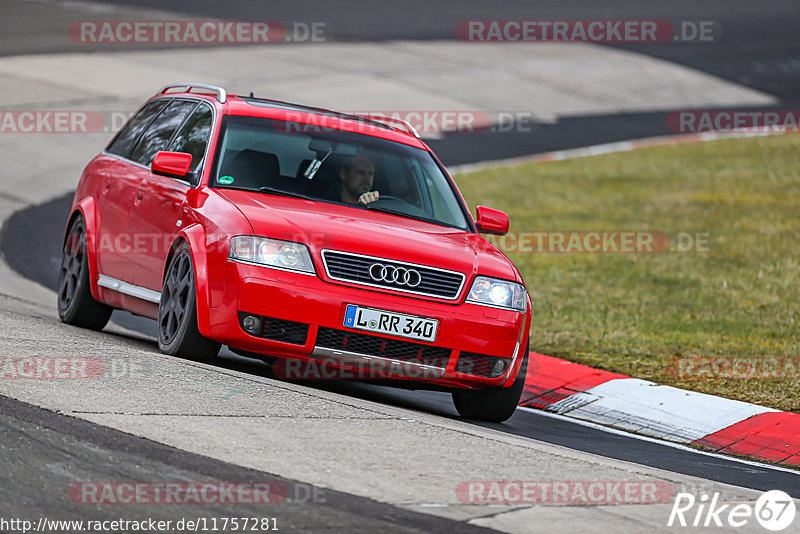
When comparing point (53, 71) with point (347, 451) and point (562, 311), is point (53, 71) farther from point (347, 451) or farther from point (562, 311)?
point (347, 451)

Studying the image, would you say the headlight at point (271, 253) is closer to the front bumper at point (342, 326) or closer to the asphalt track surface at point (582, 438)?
the front bumper at point (342, 326)

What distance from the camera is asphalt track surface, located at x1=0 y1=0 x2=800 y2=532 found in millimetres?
5059

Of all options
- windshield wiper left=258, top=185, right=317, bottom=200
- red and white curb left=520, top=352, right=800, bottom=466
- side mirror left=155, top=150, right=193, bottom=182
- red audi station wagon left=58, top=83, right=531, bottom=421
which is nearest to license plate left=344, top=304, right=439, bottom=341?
red audi station wagon left=58, top=83, right=531, bottom=421

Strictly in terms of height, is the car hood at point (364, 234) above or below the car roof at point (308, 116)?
below

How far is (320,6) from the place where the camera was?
120 ft

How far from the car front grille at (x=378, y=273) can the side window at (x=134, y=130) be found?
108 inches

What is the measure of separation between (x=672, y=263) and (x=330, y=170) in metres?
6.90

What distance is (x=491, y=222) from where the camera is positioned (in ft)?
28.1

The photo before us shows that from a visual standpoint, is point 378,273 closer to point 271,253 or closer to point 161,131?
point 271,253

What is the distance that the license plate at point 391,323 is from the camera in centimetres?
707

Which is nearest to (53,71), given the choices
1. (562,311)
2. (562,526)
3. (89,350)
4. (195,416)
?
(562,311)

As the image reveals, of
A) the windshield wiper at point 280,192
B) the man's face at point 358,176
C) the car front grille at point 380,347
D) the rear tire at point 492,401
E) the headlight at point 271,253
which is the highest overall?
the man's face at point 358,176

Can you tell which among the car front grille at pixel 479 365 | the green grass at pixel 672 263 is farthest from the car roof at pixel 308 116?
the green grass at pixel 672 263

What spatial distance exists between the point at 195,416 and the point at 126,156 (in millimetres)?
3708
